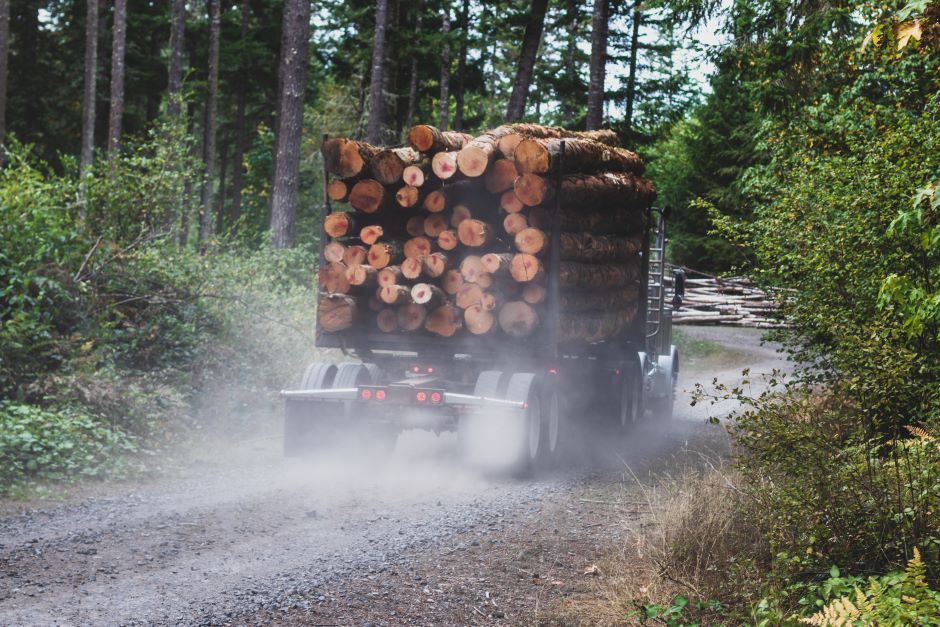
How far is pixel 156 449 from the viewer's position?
10.5 meters

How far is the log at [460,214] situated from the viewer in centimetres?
1016

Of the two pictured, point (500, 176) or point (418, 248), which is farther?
point (418, 248)

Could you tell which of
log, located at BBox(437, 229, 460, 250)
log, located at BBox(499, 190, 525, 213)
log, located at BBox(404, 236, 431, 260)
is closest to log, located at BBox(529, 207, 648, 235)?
log, located at BBox(499, 190, 525, 213)

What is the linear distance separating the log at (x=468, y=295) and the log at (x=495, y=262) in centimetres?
24

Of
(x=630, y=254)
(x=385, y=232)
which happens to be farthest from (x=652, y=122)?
(x=385, y=232)

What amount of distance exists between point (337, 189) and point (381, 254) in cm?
88

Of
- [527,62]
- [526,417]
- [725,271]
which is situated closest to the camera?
[526,417]

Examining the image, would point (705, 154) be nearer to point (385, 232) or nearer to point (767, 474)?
point (385, 232)

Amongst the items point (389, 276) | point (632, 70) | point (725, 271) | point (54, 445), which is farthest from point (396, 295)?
point (632, 70)

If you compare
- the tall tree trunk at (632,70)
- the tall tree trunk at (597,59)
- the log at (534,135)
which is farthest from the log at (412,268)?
the tall tree trunk at (632,70)

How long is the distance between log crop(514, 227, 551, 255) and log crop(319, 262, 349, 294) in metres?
1.94

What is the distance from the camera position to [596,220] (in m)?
11.3

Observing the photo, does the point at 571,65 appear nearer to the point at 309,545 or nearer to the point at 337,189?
the point at 337,189

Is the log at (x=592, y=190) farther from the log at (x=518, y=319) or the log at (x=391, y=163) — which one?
the log at (x=391, y=163)
